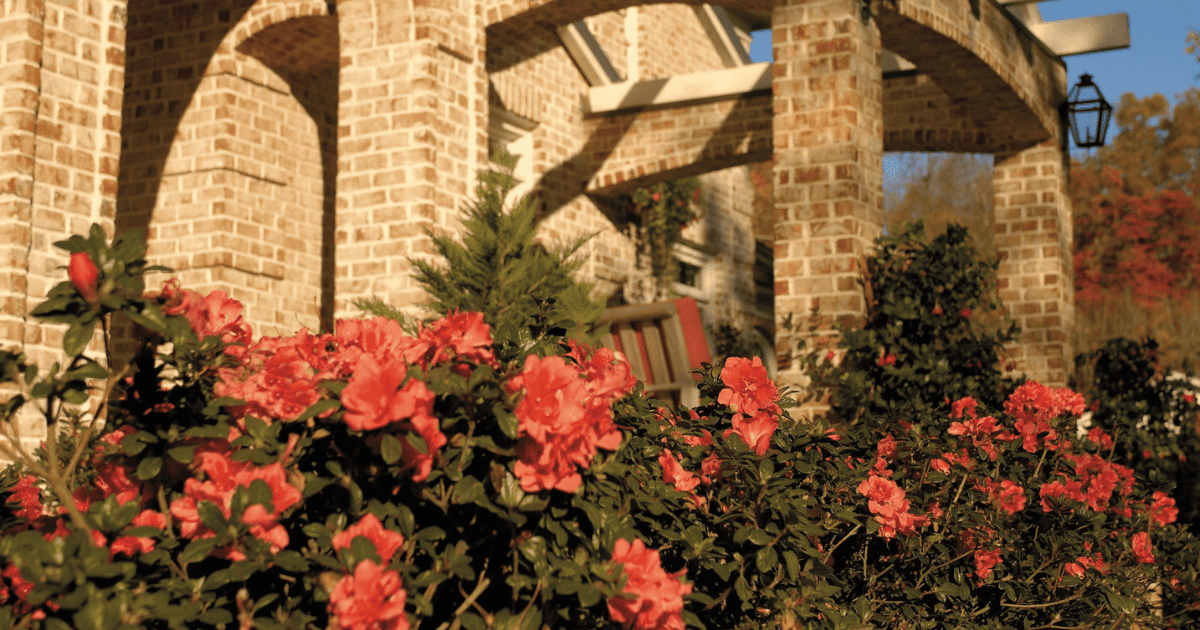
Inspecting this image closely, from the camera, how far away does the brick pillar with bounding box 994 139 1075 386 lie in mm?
8820

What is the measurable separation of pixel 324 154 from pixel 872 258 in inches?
161

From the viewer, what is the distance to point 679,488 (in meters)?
2.30

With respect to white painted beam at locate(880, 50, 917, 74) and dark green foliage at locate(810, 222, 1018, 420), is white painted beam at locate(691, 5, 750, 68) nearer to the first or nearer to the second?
white painted beam at locate(880, 50, 917, 74)

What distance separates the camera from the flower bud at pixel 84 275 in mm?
1705

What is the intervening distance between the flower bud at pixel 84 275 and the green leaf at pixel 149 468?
0.30m

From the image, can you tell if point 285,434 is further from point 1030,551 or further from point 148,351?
point 1030,551

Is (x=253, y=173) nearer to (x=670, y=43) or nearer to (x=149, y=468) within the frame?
(x=149, y=468)

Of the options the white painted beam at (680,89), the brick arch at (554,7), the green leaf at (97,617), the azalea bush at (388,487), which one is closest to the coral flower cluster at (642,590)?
the azalea bush at (388,487)

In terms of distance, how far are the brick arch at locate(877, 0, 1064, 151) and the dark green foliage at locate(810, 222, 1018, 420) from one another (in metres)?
1.47

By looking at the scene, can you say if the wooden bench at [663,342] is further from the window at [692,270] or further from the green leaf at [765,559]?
the window at [692,270]

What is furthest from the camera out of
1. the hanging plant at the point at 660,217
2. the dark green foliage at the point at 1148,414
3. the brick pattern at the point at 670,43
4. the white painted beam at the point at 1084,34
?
the brick pattern at the point at 670,43

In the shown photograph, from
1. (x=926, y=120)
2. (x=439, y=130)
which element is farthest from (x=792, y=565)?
(x=926, y=120)

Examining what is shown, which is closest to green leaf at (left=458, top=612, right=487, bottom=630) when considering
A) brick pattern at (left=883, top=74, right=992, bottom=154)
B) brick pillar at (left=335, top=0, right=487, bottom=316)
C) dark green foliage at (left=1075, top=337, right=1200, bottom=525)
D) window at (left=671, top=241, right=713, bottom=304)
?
brick pillar at (left=335, top=0, right=487, bottom=316)

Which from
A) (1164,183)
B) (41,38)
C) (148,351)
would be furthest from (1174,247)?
(148,351)
